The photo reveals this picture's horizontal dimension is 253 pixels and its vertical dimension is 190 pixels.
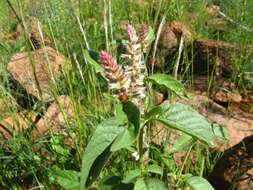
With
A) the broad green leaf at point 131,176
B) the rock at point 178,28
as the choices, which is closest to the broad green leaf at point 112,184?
the broad green leaf at point 131,176

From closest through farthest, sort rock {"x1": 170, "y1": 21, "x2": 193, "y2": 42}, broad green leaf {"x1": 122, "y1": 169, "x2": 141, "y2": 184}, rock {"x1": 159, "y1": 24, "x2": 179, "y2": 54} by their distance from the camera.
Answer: broad green leaf {"x1": 122, "y1": 169, "x2": 141, "y2": 184} → rock {"x1": 159, "y1": 24, "x2": 179, "y2": 54} → rock {"x1": 170, "y1": 21, "x2": 193, "y2": 42}

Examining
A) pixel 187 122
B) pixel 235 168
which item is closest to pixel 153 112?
pixel 187 122

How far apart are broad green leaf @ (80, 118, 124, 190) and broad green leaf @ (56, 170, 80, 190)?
0.94 ft

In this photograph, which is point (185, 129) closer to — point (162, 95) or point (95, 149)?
point (95, 149)

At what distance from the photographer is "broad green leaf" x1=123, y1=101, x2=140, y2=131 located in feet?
3.59

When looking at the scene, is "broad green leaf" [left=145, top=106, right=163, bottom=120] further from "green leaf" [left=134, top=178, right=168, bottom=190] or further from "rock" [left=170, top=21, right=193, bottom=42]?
"rock" [left=170, top=21, right=193, bottom=42]

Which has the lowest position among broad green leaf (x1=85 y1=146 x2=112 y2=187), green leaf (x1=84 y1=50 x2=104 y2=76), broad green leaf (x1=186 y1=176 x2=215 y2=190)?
broad green leaf (x1=186 y1=176 x2=215 y2=190)

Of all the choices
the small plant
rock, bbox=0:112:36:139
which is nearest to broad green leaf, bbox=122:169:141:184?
the small plant

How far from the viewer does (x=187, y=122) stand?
116 centimetres

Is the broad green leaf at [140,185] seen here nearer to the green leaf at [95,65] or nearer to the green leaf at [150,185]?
the green leaf at [150,185]

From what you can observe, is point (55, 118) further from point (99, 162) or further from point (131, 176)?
point (99, 162)

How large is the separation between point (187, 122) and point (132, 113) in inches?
5.3

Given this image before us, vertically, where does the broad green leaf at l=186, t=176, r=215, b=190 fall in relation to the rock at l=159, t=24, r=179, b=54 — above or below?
above

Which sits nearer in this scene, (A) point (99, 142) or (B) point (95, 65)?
(A) point (99, 142)
